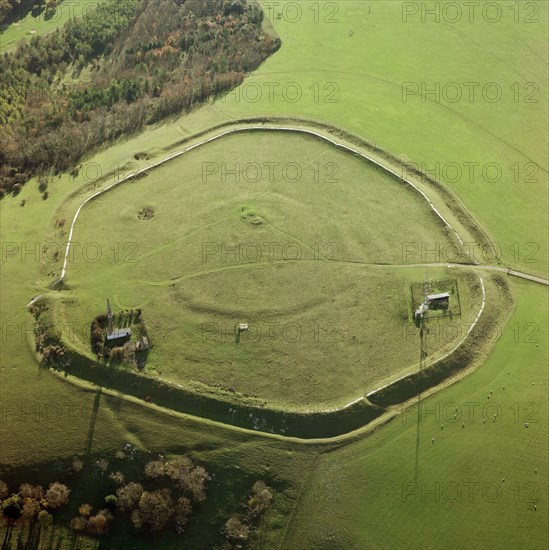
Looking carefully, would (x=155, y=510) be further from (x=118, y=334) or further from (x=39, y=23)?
(x=39, y=23)

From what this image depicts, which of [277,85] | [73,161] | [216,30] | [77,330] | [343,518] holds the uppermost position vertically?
→ [216,30]

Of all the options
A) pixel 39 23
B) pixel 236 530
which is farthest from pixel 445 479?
pixel 39 23

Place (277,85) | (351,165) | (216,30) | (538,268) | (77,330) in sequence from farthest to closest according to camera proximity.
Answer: (216,30) → (277,85) → (351,165) → (538,268) → (77,330)

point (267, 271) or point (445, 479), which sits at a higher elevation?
point (267, 271)

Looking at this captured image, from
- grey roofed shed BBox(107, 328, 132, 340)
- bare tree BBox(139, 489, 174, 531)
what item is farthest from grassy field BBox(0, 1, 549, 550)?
grey roofed shed BBox(107, 328, 132, 340)

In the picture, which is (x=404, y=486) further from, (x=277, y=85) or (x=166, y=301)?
(x=277, y=85)

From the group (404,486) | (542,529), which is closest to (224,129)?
(404,486)
